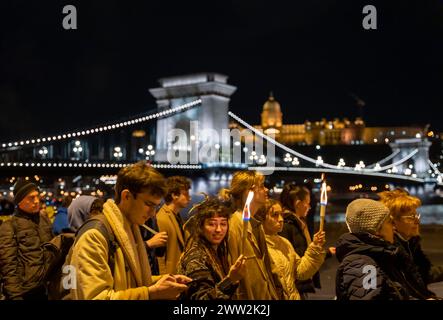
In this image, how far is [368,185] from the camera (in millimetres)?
54750

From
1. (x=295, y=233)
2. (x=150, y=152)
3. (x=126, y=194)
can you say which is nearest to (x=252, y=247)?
(x=126, y=194)

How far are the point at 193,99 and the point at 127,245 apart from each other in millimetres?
48217

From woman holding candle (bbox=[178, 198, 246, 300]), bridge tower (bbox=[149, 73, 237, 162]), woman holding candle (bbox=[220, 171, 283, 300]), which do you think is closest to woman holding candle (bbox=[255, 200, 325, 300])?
woman holding candle (bbox=[220, 171, 283, 300])

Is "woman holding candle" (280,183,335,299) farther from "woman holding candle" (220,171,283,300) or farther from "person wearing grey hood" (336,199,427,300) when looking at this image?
"person wearing grey hood" (336,199,427,300)

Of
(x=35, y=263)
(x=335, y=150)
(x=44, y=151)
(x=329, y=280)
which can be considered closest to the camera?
(x=35, y=263)

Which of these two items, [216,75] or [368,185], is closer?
[216,75]

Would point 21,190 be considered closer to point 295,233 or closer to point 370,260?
point 295,233

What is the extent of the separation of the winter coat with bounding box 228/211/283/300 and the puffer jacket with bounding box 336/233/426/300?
21.0 inches

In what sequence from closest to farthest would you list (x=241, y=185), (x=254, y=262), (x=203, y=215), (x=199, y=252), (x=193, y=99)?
1. (x=199, y=252)
2. (x=203, y=215)
3. (x=254, y=262)
4. (x=241, y=185)
5. (x=193, y=99)

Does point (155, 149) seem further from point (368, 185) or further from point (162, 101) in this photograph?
point (368, 185)

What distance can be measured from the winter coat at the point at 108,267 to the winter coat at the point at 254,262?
740mm

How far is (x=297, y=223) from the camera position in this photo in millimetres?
5051
